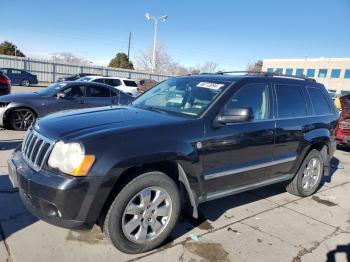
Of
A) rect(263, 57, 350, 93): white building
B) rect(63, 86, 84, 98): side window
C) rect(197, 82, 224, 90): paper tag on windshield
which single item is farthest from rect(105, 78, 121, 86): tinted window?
rect(263, 57, 350, 93): white building

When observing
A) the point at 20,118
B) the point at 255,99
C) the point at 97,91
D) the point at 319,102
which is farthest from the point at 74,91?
the point at 319,102

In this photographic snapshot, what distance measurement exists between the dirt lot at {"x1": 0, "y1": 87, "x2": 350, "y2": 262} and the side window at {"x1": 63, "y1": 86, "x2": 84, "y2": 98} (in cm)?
413

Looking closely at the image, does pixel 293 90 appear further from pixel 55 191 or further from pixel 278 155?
pixel 55 191

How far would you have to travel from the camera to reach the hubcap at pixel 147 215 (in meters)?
3.26

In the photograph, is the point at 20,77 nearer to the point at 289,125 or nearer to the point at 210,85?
the point at 210,85

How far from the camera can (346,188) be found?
20.7 ft

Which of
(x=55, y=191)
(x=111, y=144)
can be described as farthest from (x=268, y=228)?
(x=55, y=191)

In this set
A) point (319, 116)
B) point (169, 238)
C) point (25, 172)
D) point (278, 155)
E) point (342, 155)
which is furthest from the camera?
point (342, 155)

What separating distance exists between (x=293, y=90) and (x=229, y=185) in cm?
190

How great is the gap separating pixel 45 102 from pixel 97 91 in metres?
1.55

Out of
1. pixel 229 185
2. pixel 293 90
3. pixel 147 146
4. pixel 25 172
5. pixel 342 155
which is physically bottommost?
pixel 342 155

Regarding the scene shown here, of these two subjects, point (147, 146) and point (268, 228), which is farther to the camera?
point (268, 228)

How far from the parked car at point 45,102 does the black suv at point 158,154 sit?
491 cm

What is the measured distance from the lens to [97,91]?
9844mm
